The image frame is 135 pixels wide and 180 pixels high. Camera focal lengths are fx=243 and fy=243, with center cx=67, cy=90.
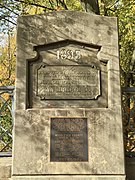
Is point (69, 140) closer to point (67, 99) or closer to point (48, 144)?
point (48, 144)

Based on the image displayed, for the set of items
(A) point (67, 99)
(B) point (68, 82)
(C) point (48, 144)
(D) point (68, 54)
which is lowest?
(C) point (48, 144)

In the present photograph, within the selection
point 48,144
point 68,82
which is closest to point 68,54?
point 68,82

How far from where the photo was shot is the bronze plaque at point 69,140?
183 inches

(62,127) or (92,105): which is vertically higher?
(92,105)

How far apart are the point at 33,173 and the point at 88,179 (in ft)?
3.37

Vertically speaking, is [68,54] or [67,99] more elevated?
[68,54]

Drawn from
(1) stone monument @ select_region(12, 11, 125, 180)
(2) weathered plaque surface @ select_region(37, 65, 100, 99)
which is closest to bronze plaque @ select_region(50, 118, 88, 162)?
(1) stone monument @ select_region(12, 11, 125, 180)

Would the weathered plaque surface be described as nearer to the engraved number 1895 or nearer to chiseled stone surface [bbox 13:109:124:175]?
the engraved number 1895

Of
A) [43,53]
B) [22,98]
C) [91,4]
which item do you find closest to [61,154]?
[22,98]

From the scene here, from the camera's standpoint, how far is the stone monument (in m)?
4.60

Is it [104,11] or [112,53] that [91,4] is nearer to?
[112,53]

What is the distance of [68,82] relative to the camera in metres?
5.01

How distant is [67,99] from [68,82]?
354 millimetres

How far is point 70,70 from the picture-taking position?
5.07 m
